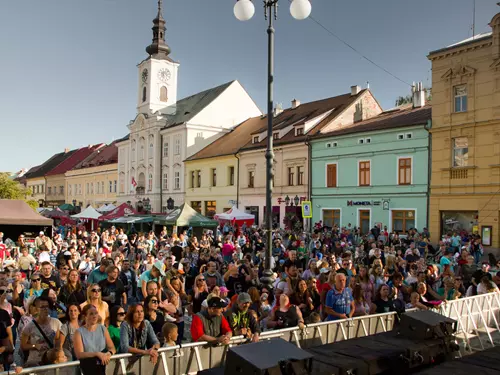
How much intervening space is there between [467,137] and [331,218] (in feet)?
→ 32.9

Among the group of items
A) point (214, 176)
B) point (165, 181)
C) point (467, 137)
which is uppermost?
point (467, 137)

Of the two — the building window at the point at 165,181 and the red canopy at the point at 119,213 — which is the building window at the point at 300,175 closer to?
the red canopy at the point at 119,213

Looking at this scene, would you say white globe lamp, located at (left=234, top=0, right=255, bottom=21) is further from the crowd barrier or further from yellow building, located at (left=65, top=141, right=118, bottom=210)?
yellow building, located at (left=65, top=141, right=118, bottom=210)

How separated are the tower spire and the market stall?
33278 millimetres

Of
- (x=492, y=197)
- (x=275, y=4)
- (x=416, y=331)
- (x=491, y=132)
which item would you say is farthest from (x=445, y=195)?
(x=416, y=331)

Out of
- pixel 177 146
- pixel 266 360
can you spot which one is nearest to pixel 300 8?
pixel 266 360

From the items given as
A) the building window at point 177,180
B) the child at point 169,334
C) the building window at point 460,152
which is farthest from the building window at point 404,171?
the building window at point 177,180

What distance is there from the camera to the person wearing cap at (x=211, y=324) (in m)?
6.05

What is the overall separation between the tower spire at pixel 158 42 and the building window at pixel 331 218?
29.6m

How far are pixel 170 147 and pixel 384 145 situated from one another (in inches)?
990

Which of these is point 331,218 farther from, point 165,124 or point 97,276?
point 165,124

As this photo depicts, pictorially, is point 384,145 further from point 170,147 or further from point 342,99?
point 170,147

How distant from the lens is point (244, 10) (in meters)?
9.55

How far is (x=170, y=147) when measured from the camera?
46.5 meters
